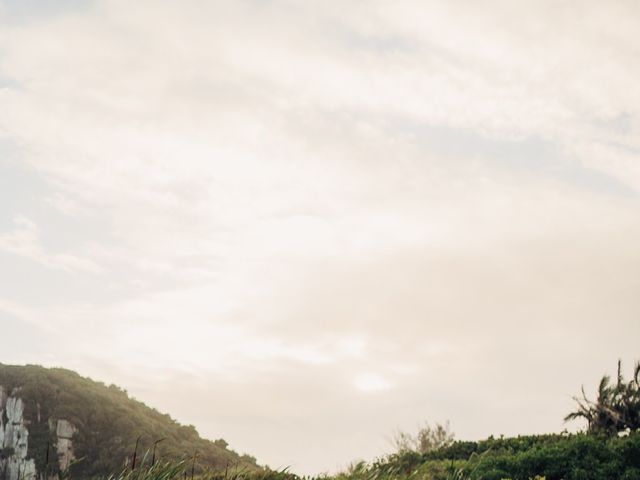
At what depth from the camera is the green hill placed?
145ft

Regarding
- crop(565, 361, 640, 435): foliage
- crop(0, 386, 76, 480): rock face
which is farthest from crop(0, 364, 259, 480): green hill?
crop(565, 361, 640, 435): foliage

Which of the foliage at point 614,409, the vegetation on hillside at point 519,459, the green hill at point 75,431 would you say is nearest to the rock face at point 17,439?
the green hill at point 75,431

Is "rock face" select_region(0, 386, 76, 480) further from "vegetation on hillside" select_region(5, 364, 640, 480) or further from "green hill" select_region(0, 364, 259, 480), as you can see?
"vegetation on hillside" select_region(5, 364, 640, 480)

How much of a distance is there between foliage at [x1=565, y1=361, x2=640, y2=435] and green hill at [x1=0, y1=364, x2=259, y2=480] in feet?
72.8

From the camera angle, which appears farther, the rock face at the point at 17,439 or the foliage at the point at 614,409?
the rock face at the point at 17,439

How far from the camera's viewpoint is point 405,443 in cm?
3912

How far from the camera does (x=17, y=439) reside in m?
45.4

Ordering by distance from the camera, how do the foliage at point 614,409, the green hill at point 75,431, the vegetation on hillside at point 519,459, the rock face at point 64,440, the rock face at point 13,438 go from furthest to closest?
the rock face at point 64,440 → the green hill at point 75,431 → the rock face at point 13,438 → the foliage at point 614,409 → the vegetation on hillside at point 519,459

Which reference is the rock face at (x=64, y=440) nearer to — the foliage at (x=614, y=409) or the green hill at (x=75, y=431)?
the green hill at (x=75, y=431)

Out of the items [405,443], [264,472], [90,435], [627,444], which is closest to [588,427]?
[627,444]

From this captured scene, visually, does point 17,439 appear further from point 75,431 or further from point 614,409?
point 614,409

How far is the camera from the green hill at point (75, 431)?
44219mm

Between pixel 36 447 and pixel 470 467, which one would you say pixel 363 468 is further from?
pixel 36 447

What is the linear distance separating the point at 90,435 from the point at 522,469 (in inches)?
1339
